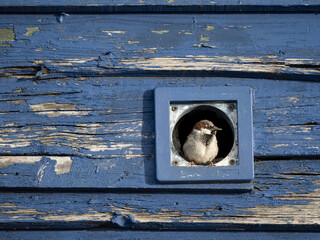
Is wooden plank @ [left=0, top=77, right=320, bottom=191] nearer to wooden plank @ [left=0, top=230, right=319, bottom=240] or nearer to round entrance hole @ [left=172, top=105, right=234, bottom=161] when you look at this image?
wooden plank @ [left=0, top=230, right=319, bottom=240]

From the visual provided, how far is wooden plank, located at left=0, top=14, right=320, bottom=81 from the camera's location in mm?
2129

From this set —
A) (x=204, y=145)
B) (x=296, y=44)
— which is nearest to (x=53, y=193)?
(x=204, y=145)

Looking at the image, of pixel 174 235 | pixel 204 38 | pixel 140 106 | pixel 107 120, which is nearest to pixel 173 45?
pixel 204 38

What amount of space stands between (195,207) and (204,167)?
0.21 meters

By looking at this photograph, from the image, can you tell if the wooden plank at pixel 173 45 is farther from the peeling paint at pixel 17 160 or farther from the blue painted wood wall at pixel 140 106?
the peeling paint at pixel 17 160

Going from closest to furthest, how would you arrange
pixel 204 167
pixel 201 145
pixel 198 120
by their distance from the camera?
pixel 204 167, pixel 201 145, pixel 198 120

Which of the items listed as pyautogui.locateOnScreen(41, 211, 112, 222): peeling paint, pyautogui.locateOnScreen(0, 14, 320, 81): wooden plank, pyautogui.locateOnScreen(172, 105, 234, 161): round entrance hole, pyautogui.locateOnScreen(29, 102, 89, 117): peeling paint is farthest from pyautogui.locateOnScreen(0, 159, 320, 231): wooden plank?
pyautogui.locateOnScreen(172, 105, 234, 161): round entrance hole

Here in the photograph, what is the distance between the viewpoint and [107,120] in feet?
7.04

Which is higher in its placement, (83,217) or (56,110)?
(56,110)

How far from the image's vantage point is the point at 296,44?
2137 mm

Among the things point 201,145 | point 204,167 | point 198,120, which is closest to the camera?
point 204,167

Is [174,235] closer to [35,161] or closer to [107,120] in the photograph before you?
[107,120]

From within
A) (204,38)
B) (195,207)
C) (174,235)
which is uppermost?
(204,38)

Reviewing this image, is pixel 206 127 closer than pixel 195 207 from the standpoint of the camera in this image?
No
